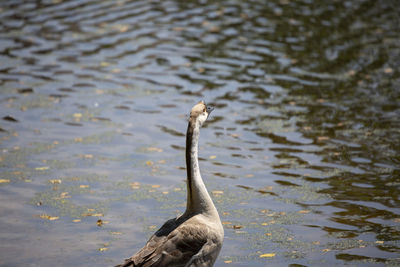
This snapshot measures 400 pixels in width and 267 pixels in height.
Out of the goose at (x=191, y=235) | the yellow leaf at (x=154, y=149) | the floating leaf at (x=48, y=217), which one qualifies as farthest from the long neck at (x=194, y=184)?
the yellow leaf at (x=154, y=149)

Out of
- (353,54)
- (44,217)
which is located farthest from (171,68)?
(44,217)

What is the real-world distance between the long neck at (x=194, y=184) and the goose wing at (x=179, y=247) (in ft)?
0.62

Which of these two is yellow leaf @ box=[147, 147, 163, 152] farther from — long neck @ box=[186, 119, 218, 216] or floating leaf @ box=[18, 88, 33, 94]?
long neck @ box=[186, 119, 218, 216]

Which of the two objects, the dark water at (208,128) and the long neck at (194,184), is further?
the dark water at (208,128)

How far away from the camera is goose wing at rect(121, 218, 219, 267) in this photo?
17.7 feet

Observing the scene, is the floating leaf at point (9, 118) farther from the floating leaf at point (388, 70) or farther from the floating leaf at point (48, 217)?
the floating leaf at point (388, 70)

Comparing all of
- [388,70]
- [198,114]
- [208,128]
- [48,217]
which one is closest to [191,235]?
[198,114]

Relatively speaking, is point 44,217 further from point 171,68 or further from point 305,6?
point 305,6

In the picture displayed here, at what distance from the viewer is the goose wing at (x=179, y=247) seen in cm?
540

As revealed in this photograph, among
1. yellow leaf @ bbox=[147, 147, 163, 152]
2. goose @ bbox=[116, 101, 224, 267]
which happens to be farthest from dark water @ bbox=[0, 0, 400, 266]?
goose @ bbox=[116, 101, 224, 267]

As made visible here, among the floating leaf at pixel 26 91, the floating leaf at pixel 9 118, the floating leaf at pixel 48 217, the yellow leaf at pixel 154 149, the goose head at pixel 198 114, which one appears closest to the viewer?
the goose head at pixel 198 114

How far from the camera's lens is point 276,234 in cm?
732

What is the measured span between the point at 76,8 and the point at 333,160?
1196 centimetres

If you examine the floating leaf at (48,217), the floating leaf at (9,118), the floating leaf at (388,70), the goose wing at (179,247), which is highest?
the goose wing at (179,247)
